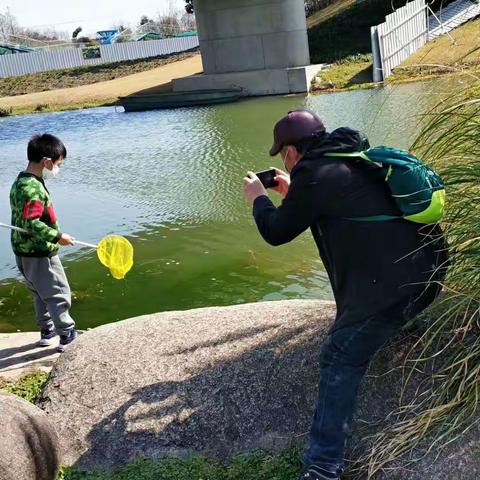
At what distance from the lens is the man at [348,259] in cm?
254

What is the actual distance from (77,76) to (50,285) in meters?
30.8

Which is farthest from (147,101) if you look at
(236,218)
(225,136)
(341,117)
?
(236,218)

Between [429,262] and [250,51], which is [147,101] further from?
[429,262]

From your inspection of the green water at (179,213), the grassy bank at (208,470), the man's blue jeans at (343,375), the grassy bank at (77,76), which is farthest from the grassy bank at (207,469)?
the grassy bank at (77,76)

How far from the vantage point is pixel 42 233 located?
4547 mm

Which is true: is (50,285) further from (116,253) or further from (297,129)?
(297,129)

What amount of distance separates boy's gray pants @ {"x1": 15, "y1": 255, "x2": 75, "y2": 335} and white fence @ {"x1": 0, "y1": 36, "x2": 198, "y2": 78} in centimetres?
3834

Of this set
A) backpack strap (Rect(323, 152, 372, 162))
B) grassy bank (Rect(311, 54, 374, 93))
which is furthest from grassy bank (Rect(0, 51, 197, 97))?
backpack strap (Rect(323, 152, 372, 162))

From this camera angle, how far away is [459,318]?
290cm

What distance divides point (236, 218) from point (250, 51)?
17786 millimetres

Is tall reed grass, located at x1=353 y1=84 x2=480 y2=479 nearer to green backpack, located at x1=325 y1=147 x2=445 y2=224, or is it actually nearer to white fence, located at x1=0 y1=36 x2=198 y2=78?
green backpack, located at x1=325 y1=147 x2=445 y2=224

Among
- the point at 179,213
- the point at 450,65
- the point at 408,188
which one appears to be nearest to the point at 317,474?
the point at 408,188

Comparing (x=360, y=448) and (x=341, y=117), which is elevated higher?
(x=341, y=117)

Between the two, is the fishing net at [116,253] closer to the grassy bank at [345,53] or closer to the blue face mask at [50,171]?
the blue face mask at [50,171]
